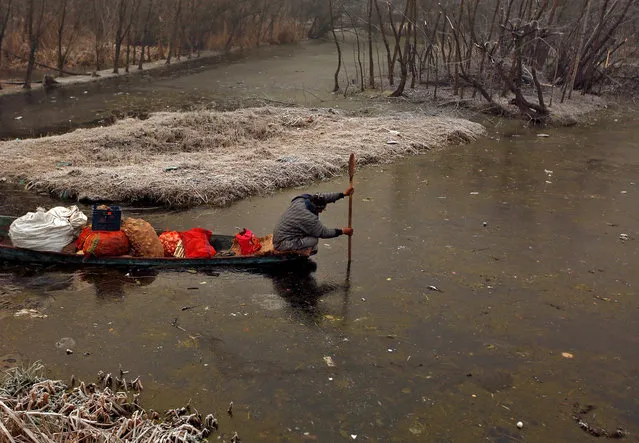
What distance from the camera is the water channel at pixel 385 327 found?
4.27 metres

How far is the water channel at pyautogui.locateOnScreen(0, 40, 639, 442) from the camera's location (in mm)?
4273

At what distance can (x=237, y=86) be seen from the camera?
1681cm

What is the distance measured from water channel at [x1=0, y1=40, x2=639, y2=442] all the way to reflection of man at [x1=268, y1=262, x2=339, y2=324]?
0.02 metres

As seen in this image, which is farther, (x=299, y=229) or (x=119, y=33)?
(x=119, y=33)

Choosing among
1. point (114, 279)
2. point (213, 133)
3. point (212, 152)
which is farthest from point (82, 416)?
point (213, 133)

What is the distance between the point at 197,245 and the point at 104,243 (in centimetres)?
89

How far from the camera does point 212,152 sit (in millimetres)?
9992

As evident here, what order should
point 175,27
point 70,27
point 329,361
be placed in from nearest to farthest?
point 329,361 → point 70,27 → point 175,27

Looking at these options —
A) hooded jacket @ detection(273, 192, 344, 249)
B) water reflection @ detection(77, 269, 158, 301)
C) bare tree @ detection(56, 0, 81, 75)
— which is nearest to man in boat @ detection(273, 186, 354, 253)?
hooded jacket @ detection(273, 192, 344, 249)

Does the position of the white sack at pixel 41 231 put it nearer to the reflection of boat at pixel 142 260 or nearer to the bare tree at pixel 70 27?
the reflection of boat at pixel 142 260

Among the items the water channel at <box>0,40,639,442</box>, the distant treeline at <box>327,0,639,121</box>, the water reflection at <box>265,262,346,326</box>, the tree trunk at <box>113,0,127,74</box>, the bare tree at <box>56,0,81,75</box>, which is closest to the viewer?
the water channel at <box>0,40,639,442</box>

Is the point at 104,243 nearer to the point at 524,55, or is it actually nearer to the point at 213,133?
the point at 213,133

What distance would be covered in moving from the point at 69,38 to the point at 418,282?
54.0 ft

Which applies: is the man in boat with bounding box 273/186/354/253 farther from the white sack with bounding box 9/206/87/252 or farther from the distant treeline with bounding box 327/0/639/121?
the distant treeline with bounding box 327/0/639/121
